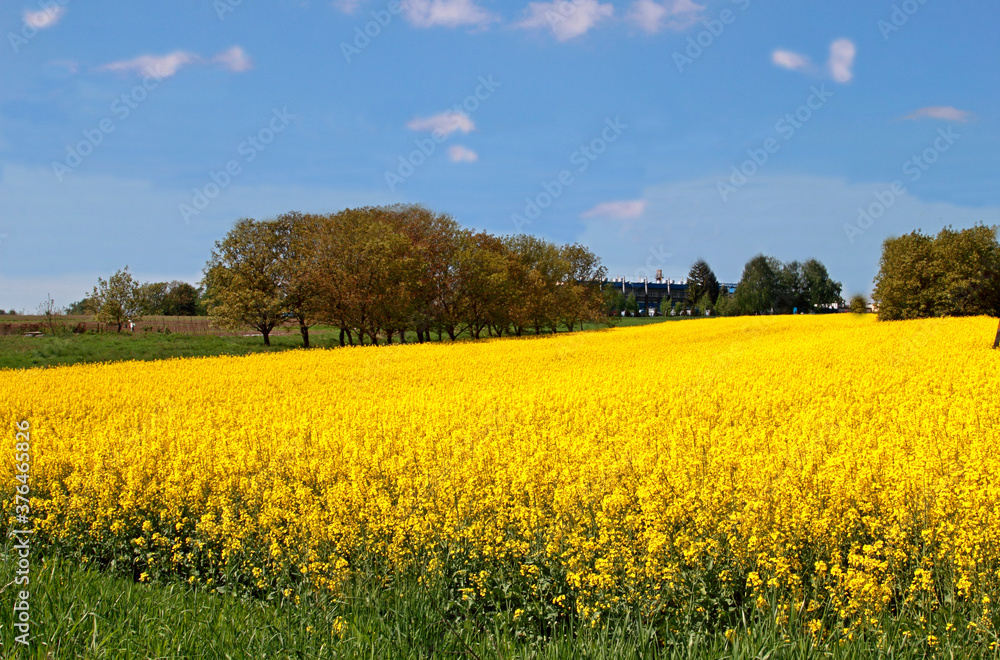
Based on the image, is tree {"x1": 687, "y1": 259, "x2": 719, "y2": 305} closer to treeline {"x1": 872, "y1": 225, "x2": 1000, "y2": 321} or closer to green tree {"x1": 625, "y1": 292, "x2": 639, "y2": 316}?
green tree {"x1": 625, "y1": 292, "x2": 639, "y2": 316}

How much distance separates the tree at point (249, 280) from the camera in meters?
36.8

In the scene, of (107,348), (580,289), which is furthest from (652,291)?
(107,348)

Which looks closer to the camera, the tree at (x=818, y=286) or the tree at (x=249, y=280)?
the tree at (x=249, y=280)

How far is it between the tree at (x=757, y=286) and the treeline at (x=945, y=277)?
45613 mm

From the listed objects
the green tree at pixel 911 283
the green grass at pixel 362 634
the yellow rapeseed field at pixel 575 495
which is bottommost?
the green grass at pixel 362 634

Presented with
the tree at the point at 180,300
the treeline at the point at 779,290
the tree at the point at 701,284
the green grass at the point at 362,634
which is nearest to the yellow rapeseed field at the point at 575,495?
the green grass at the point at 362,634

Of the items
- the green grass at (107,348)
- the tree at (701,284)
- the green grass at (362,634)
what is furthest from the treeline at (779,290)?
the green grass at (362,634)

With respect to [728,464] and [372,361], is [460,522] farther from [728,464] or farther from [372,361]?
[372,361]

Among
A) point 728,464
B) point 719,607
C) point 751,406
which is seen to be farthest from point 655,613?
point 751,406

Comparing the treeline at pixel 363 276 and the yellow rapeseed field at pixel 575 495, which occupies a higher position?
the treeline at pixel 363 276

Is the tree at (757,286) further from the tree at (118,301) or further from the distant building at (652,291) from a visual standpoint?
the tree at (118,301)

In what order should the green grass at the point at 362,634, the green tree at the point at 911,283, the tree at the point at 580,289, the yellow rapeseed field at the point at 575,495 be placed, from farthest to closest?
the tree at the point at 580,289 < the green tree at the point at 911,283 < the yellow rapeseed field at the point at 575,495 < the green grass at the point at 362,634

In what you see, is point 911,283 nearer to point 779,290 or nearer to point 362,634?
point 362,634

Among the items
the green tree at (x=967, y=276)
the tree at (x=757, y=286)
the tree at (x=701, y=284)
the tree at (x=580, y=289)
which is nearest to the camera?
the green tree at (x=967, y=276)
